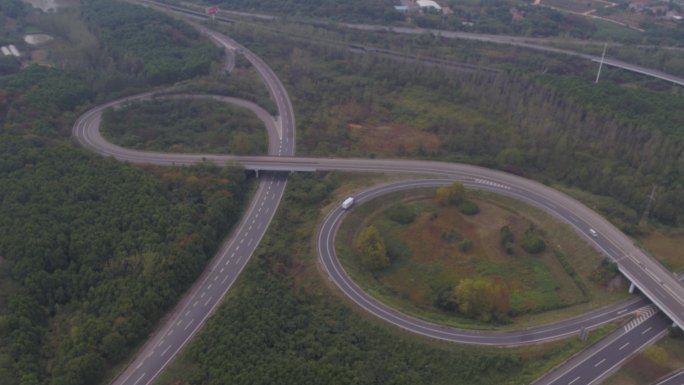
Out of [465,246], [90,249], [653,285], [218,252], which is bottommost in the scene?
[218,252]

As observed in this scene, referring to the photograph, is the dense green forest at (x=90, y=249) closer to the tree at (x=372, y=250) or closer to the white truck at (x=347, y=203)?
the white truck at (x=347, y=203)

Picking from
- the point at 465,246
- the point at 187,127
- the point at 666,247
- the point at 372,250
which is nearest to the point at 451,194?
the point at 465,246

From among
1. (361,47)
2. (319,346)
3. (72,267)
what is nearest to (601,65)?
(361,47)

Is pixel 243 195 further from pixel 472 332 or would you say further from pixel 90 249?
pixel 472 332

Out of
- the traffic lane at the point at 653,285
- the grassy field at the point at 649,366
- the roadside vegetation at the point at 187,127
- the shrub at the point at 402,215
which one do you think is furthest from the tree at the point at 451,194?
the roadside vegetation at the point at 187,127

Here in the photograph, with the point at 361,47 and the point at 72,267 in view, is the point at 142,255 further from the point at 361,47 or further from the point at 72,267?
the point at 361,47

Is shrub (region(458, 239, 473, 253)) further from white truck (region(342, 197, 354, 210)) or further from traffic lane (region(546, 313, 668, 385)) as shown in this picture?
traffic lane (region(546, 313, 668, 385))
